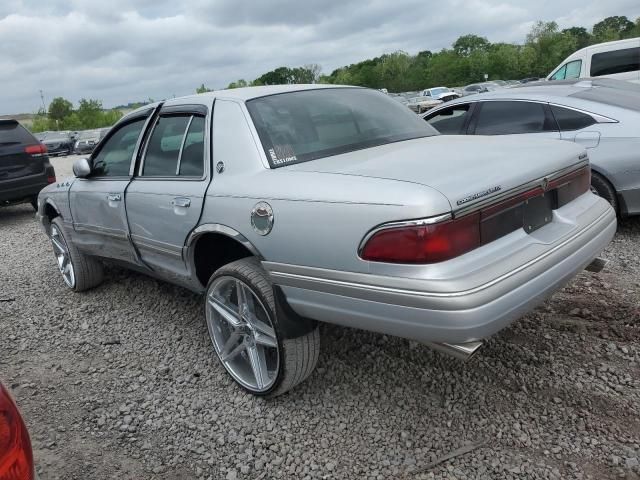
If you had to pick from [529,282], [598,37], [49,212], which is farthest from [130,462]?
[598,37]

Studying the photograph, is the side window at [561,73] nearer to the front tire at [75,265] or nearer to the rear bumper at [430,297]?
the rear bumper at [430,297]

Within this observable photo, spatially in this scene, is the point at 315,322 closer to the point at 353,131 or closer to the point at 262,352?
the point at 262,352

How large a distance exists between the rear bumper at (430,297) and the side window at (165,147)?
120 centimetres

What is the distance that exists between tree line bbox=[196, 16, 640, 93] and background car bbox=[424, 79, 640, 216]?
2143 inches

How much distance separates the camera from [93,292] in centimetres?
481

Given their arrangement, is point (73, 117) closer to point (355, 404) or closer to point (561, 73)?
point (561, 73)

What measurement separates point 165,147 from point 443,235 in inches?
82.7

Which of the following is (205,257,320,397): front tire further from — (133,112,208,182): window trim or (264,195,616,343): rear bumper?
(133,112,208,182): window trim

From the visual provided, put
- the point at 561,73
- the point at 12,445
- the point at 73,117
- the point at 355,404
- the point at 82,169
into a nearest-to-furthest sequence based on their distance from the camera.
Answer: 1. the point at 12,445
2. the point at 355,404
3. the point at 82,169
4. the point at 561,73
5. the point at 73,117

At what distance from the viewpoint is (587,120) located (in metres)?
5.00

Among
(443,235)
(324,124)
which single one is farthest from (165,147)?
(443,235)

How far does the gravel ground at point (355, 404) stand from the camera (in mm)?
2396

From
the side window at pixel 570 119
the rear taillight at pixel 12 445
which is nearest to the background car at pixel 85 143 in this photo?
the side window at pixel 570 119

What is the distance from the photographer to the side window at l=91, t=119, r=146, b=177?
12.5 ft
